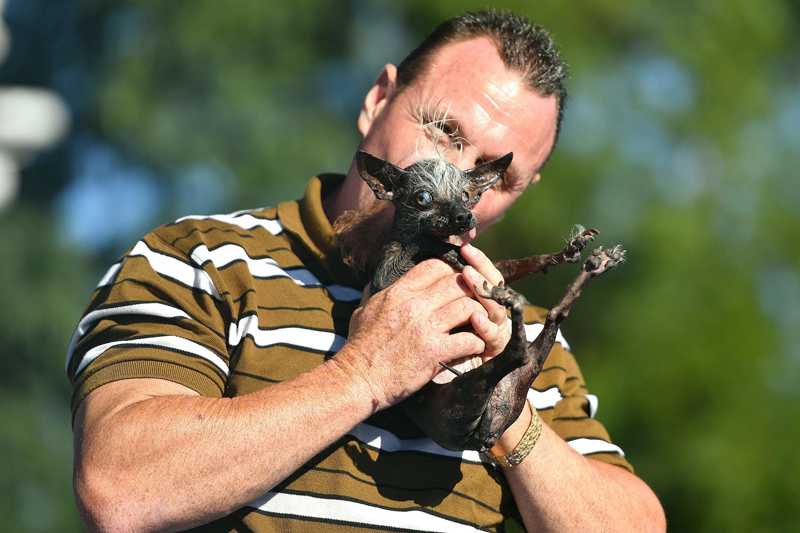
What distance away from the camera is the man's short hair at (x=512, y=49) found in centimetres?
269

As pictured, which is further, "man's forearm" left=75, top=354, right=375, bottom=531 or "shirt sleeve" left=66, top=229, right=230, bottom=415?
"shirt sleeve" left=66, top=229, right=230, bottom=415

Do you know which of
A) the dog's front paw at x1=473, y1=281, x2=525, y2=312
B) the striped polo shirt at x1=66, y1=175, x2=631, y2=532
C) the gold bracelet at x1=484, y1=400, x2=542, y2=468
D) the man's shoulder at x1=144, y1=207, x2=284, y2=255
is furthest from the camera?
the man's shoulder at x1=144, y1=207, x2=284, y2=255

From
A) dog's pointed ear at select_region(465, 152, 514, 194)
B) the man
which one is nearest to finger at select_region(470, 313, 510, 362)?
the man

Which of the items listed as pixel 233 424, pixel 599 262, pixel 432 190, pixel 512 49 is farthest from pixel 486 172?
pixel 233 424

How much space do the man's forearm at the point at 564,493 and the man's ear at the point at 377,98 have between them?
1.35m

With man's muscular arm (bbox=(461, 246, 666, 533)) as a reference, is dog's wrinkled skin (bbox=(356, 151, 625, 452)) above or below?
above

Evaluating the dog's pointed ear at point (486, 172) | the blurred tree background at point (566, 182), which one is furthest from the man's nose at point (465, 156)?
the blurred tree background at point (566, 182)

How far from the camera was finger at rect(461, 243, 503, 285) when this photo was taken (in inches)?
78.6

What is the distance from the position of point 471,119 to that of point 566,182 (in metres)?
6.11

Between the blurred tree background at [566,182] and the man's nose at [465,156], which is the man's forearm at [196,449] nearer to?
the man's nose at [465,156]

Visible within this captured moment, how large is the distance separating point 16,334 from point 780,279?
1000cm

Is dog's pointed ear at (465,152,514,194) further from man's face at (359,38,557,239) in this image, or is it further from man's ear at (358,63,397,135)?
man's ear at (358,63,397,135)

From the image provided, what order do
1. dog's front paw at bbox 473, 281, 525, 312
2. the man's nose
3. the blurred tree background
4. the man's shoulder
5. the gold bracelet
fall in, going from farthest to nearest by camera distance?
the blurred tree background < the man's nose < the man's shoulder < the gold bracelet < dog's front paw at bbox 473, 281, 525, 312

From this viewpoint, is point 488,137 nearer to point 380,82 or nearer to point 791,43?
point 380,82
